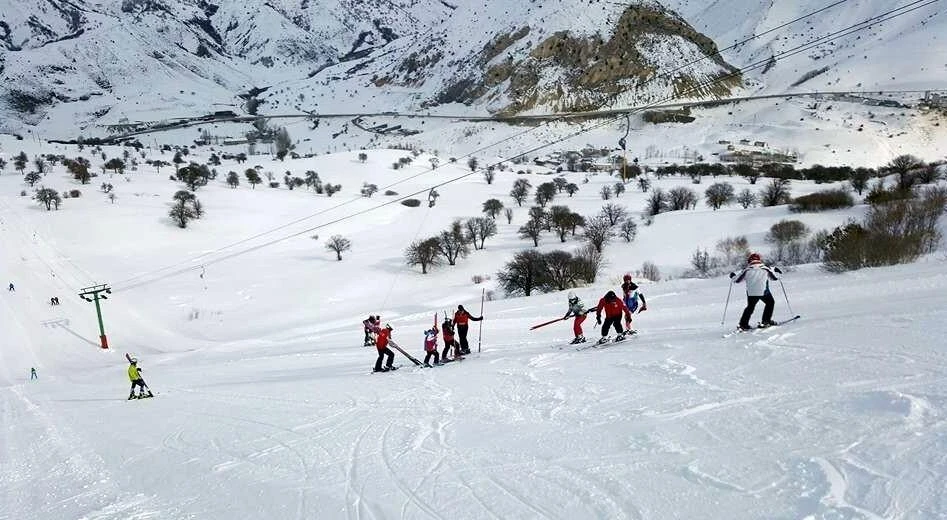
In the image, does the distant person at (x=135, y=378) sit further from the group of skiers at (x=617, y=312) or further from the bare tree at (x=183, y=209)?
the bare tree at (x=183, y=209)

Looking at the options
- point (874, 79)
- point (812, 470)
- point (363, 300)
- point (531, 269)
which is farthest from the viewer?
point (874, 79)

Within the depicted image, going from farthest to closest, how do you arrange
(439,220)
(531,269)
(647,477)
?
(439,220)
(531,269)
(647,477)

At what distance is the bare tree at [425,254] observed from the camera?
4838cm

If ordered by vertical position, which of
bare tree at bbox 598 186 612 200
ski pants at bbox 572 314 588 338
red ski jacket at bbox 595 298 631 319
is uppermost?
bare tree at bbox 598 186 612 200

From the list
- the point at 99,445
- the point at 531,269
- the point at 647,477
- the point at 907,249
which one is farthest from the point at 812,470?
the point at 531,269

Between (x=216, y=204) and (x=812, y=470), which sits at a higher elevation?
(x=216, y=204)

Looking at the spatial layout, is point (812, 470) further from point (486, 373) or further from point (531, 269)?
point (531, 269)

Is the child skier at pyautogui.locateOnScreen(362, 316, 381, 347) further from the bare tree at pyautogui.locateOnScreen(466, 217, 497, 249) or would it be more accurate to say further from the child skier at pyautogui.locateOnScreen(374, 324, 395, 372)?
the bare tree at pyautogui.locateOnScreen(466, 217, 497, 249)

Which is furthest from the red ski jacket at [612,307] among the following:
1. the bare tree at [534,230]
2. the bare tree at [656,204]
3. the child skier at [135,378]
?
the bare tree at [656,204]

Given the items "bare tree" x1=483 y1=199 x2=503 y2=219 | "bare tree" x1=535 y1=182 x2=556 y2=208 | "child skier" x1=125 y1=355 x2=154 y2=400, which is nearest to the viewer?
"child skier" x1=125 y1=355 x2=154 y2=400

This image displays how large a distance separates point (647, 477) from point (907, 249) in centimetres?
2323

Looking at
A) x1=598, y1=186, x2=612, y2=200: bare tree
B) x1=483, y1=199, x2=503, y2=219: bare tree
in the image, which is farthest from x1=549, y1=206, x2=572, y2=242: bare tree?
x1=598, y1=186, x2=612, y2=200: bare tree

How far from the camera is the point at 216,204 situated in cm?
7194

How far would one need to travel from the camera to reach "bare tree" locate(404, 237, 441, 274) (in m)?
48.4
